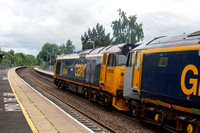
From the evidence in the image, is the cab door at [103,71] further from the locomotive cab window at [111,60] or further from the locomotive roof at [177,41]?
the locomotive roof at [177,41]

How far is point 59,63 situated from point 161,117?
1964cm

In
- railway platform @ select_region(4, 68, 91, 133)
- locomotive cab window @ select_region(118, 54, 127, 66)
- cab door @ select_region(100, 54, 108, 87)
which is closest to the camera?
railway platform @ select_region(4, 68, 91, 133)

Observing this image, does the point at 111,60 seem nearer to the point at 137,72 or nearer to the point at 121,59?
the point at 121,59

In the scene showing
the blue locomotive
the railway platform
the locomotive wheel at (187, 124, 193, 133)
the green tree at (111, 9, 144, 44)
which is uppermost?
the green tree at (111, 9, 144, 44)

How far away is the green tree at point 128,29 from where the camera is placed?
72.2 metres

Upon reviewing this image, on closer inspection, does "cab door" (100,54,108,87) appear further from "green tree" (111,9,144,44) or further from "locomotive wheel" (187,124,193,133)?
"green tree" (111,9,144,44)

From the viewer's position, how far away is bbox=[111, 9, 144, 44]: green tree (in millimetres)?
72188

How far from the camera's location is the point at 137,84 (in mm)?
11680

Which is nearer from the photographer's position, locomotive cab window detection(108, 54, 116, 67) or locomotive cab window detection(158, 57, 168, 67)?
locomotive cab window detection(158, 57, 168, 67)

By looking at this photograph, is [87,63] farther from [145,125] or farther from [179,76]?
[179,76]

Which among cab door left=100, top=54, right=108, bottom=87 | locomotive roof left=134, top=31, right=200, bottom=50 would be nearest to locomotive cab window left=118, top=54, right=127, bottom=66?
cab door left=100, top=54, right=108, bottom=87

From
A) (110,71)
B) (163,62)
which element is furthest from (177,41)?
(110,71)

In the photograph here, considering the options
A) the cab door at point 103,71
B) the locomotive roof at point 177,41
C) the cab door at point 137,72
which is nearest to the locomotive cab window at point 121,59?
the cab door at point 103,71

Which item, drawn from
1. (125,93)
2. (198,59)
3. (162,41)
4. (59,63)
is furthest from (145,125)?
(59,63)
